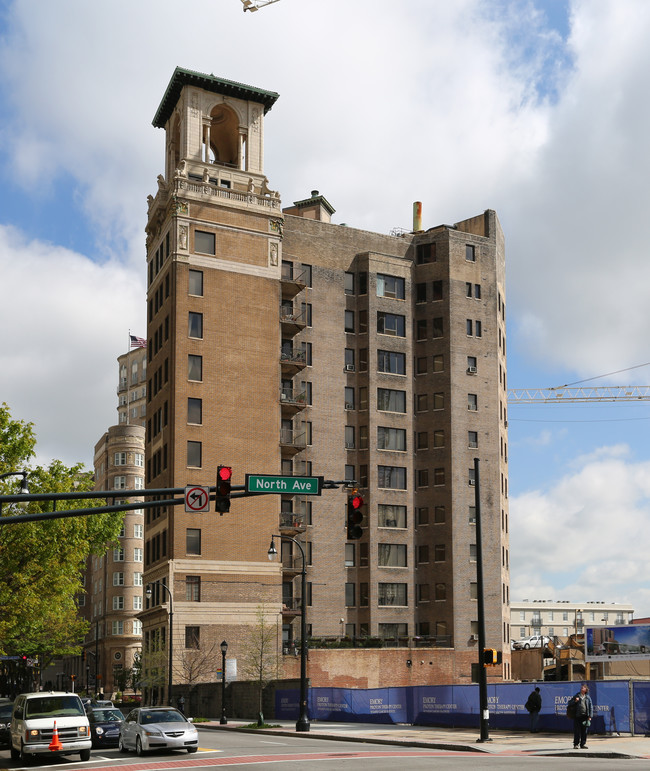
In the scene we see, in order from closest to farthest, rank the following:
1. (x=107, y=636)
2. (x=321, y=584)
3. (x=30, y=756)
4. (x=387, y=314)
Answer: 1. (x=30, y=756)
2. (x=321, y=584)
3. (x=387, y=314)
4. (x=107, y=636)

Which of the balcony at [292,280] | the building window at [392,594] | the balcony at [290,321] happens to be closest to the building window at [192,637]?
the building window at [392,594]

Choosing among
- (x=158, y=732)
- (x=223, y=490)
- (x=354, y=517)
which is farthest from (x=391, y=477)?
(x=223, y=490)

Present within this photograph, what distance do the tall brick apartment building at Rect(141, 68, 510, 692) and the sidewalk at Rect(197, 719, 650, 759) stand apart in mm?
29169

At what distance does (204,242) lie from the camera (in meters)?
79.0

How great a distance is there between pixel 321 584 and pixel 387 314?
78.9 feet

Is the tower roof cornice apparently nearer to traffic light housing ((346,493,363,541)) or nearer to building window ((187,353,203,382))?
building window ((187,353,203,382))

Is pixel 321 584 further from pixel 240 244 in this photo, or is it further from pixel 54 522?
pixel 54 522

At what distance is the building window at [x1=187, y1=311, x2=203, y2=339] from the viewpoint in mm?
77188

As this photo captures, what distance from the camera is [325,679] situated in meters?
76.9

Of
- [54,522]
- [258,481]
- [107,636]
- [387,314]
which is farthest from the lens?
[107,636]

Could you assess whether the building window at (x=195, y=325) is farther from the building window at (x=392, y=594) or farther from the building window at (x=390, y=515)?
the building window at (x=392, y=594)

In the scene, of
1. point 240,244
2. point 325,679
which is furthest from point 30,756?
point 240,244

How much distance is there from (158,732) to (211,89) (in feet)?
205

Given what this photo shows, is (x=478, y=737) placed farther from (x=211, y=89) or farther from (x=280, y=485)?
(x=211, y=89)
